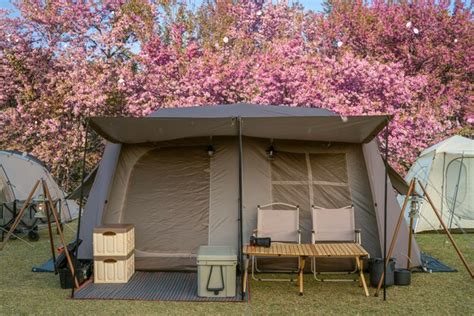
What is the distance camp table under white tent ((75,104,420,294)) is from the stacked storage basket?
1.73 ft

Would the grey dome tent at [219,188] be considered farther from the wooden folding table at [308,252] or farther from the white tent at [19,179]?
the white tent at [19,179]

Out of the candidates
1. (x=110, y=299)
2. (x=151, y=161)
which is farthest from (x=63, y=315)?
(x=151, y=161)

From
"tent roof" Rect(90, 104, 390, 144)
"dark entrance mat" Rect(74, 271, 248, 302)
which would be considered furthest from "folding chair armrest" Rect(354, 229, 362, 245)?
"dark entrance mat" Rect(74, 271, 248, 302)

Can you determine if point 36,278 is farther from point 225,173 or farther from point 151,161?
point 225,173

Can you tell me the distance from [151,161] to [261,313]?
2.45 m

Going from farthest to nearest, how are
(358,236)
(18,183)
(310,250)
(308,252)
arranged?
(18,183) < (358,236) < (310,250) < (308,252)

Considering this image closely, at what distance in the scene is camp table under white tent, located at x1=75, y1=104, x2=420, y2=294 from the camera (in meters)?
5.66

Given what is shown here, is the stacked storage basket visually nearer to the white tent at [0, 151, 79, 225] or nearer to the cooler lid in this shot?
the cooler lid

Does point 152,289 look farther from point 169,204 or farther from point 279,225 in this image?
point 279,225

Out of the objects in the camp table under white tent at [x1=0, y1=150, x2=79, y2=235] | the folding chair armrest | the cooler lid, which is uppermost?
the camp table under white tent at [x1=0, y1=150, x2=79, y2=235]

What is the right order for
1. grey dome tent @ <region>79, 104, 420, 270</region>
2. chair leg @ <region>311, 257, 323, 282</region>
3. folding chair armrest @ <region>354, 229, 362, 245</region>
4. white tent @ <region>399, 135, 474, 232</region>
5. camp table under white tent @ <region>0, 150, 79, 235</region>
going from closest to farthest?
1. chair leg @ <region>311, 257, 323, 282</region>
2. folding chair armrest @ <region>354, 229, 362, 245</region>
3. grey dome tent @ <region>79, 104, 420, 270</region>
4. camp table under white tent @ <region>0, 150, 79, 235</region>
5. white tent @ <region>399, 135, 474, 232</region>

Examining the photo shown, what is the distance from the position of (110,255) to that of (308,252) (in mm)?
2096

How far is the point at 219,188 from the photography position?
18.9ft

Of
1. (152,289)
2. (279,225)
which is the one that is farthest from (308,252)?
(152,289)
